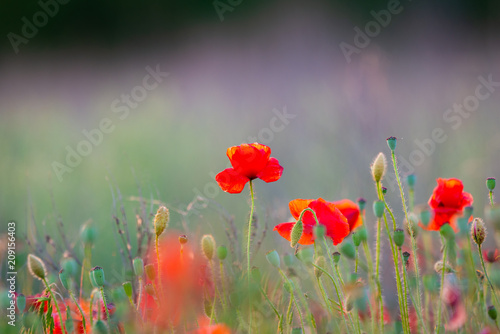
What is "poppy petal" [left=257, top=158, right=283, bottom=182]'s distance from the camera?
0.98 meters

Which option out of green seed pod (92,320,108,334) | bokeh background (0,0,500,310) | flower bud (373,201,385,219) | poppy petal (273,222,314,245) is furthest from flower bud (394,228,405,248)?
bokeh background (0,0,500,310)

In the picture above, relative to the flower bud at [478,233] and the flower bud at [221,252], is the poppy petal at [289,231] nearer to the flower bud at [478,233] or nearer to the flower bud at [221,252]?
the flower bud at [221,252]

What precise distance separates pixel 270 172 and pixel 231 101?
209 centimetres

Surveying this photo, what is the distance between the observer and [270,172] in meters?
0.99

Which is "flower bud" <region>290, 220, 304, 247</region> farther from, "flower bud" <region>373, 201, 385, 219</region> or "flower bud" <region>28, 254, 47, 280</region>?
"flower bud" <region>28, 254, 47, 280</region>

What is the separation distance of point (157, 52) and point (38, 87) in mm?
779

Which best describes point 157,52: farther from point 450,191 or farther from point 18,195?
point 450,191

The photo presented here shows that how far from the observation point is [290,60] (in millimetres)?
3154

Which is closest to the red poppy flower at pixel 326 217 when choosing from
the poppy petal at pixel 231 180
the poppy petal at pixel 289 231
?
the poppy petal at pixel 289 231

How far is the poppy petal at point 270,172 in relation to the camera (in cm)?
98

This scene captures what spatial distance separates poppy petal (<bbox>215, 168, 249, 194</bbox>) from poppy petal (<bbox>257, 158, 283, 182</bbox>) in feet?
0.09

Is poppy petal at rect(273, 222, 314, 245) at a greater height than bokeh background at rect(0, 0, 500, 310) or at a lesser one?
lesser

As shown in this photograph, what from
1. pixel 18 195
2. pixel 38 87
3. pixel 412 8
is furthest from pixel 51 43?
pixel 412 8

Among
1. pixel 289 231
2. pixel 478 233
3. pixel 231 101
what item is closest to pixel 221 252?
pixel 289 231
